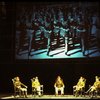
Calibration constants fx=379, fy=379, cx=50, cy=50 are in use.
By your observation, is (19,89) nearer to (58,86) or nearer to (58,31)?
(58,86)

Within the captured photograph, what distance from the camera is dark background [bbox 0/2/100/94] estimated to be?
1247 cm

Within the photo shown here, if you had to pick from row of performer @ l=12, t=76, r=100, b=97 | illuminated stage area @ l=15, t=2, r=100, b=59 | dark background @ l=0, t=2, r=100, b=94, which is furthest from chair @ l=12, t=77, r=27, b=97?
illuminated stage area @ l=15, t=2, r=100, b=59

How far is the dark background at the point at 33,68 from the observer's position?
1247 centimetres

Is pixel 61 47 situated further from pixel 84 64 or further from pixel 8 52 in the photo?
pixel 8 52

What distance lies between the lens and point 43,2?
12469mm

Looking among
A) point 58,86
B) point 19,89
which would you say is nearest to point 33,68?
point 58,86

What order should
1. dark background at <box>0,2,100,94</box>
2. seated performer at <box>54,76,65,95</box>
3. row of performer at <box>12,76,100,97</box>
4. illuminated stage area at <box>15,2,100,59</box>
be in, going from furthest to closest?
dark background at <box>0,2,100,94</box> → illuminated stage area at <box>15,2,100,59</box> → seated performer at <box>54,76,65,95</box> → row of performer at <box>12,76,100,97</box>

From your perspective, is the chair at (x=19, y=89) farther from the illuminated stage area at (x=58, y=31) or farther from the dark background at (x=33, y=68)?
the illuminated stage area at (x=58, y=31)

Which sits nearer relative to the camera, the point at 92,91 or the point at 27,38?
the point at 92,91

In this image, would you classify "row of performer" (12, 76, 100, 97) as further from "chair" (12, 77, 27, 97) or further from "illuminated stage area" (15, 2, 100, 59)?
"illuminated stage area" (15, 2, 100, 59)

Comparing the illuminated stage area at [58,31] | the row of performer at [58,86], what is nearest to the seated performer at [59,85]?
the row of performer at [58,86]

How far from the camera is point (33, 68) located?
1277 centimetres

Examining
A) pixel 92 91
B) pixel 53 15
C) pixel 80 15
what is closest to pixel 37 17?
pixel 53 15

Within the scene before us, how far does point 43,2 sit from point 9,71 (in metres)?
2.63
